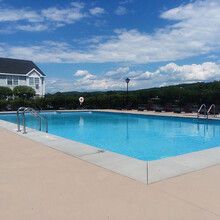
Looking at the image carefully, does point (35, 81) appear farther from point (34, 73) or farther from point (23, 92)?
point (23, 92)

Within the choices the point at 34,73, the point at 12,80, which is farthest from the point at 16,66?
the point at 34,73

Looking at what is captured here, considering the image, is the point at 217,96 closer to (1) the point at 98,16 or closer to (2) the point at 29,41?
(1) the point at 98,16

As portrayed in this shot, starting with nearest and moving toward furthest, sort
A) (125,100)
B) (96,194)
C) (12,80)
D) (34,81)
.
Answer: (96,194) < (125,100) < (12,80) < (34,81)

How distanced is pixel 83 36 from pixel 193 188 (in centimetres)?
1767

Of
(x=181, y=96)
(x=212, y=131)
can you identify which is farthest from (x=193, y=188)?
(x=181, y=96)

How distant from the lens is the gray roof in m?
35.5

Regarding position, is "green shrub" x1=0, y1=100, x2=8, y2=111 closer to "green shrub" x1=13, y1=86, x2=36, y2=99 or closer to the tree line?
the tree line

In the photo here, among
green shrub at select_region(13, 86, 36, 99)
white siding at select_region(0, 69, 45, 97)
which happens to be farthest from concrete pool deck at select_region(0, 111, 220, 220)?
white siding at select_region(0, 69, 45, 97)

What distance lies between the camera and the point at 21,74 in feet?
119

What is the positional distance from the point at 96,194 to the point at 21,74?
122ft

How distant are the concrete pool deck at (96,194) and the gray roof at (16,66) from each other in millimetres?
35152

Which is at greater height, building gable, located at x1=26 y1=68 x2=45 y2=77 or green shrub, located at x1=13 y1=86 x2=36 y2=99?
building gable, located at x1=26 y1=68 x2=45 y2=77

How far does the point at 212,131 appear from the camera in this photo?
1109 cm

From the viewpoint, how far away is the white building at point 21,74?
116ft
